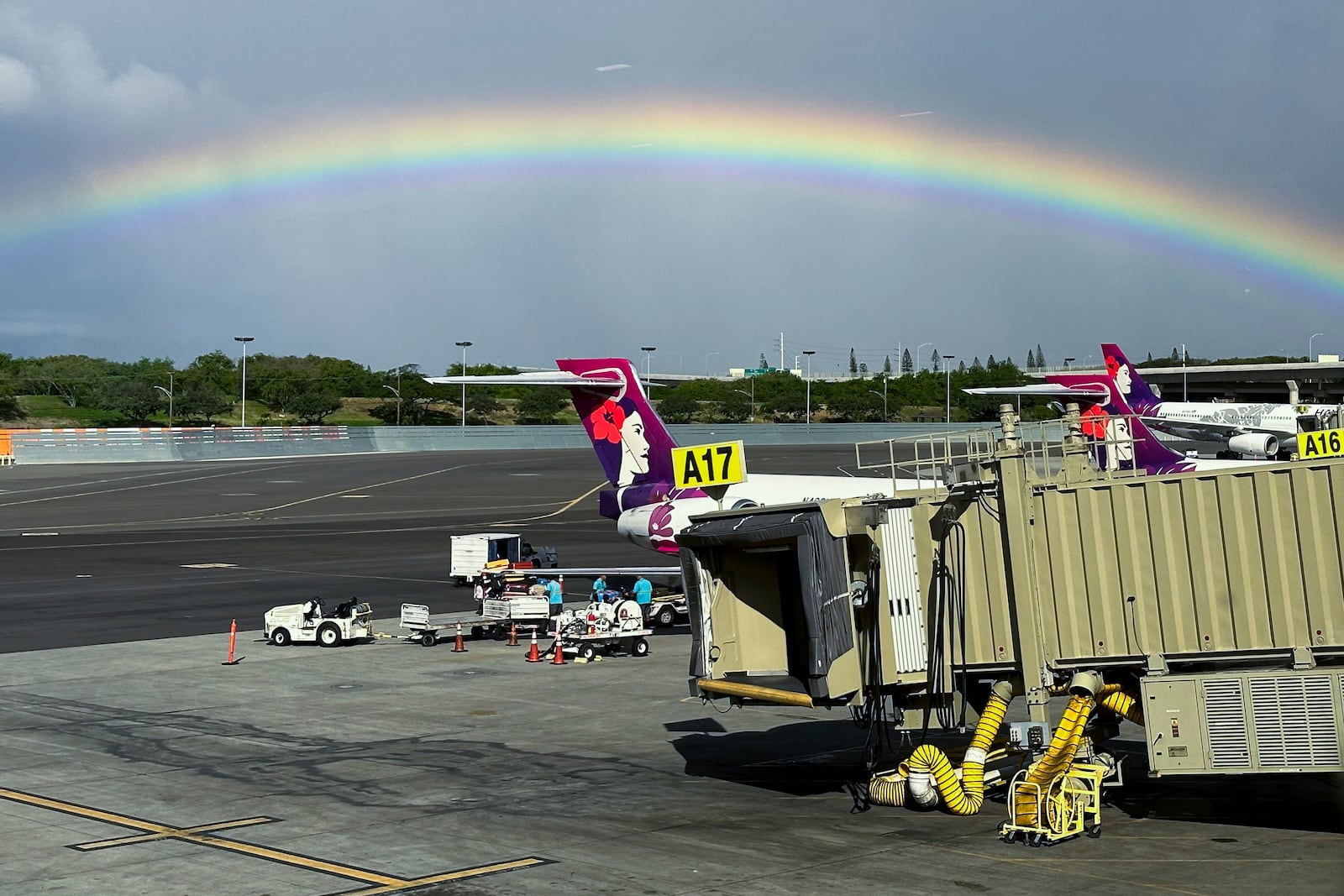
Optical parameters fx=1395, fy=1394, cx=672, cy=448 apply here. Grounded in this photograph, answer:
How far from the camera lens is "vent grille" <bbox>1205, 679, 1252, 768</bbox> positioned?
16.8 m

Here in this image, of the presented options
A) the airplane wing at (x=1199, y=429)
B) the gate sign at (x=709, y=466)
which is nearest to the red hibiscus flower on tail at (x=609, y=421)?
the gate sign at (x=709, y=466)

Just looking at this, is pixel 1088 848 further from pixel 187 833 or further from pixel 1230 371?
pixel 1230 371

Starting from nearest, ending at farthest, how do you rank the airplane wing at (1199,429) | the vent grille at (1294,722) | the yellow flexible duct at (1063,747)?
the vent grille at (1294,722) < the yellow flexible duct at (1063,747) < the airplane wing at (1199,429)

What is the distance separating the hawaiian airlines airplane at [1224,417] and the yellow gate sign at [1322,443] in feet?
157

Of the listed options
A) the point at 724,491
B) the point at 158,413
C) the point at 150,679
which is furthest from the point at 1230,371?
the point at 150,679

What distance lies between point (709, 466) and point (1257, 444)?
6298cm

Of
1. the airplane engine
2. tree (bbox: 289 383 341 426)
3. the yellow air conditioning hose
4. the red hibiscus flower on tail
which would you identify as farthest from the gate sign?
Result: tree (bbox: 289 383 341 426)

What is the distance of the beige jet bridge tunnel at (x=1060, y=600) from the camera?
54.9 ft

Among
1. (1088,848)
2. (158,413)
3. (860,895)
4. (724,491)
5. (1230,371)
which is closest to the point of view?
(860,895)

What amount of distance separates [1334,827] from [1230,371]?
18085cm

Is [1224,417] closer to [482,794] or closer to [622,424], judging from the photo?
[622,424]

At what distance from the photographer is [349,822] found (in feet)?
59.1

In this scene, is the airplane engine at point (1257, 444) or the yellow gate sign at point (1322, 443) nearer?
the yellow gate sign at point (1322, 443)

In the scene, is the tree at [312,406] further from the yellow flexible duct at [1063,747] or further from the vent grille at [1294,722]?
the vent grille at [1294,722]
